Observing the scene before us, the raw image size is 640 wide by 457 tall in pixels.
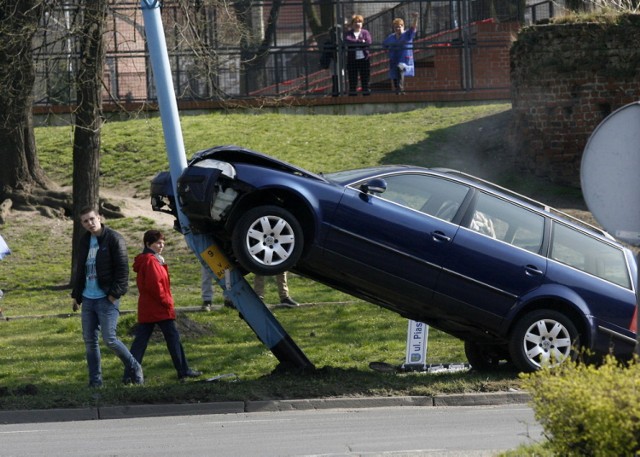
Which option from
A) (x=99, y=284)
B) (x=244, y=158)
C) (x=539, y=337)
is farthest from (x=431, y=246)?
(x=99, y=284)

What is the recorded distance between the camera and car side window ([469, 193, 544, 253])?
1173 cm

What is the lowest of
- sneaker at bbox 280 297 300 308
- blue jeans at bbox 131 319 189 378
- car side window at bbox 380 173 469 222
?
sneaker at bbox 280 297 300 308

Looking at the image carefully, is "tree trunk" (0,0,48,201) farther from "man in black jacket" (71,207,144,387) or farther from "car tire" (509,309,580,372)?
"car tire" (509,309,580,372)

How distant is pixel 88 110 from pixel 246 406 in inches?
349

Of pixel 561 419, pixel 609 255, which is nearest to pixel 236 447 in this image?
pixel 561 419

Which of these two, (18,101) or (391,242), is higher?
(18,101)

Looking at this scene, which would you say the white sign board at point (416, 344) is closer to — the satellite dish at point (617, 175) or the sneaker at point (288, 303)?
the sneaker at point (288, 303)

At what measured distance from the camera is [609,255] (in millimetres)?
12219

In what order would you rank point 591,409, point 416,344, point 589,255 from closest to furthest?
point 591,409 < point 589,255 < point 416,344

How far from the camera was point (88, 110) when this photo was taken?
18875 mm

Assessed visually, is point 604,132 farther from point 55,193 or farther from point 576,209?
point 55,193

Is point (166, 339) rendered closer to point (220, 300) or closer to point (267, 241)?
point (267, 241)

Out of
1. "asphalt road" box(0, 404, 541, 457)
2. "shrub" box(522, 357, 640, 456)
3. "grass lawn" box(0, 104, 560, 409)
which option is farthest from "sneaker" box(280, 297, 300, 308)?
"shrub" box(522, 357, 640, 456)

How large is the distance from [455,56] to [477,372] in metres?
19.2
